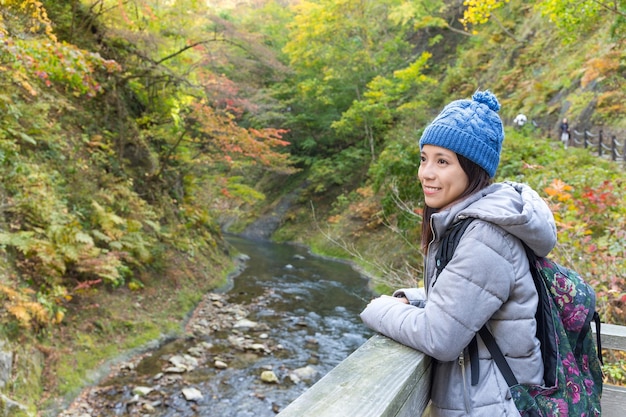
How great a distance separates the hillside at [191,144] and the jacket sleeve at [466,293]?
406 cm

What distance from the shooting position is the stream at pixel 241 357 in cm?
631

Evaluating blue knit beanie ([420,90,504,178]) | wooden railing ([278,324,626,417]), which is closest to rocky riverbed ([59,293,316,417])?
wooden railing ([278,324,626,417])

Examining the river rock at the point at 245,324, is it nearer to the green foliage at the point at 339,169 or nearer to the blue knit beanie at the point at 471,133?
the blue knit beanie at the point at 471,133

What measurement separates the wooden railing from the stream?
17.7 ft

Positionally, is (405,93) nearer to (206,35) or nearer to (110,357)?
(206,35)

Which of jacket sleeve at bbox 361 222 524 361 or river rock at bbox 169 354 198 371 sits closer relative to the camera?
jacket sleeve at bbox 361 222 524 361

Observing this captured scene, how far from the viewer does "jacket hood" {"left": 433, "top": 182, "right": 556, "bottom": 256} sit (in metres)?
1.37

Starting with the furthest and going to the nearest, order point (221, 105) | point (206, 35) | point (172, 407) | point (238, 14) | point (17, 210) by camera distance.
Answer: point (238, 14), point (221, 105), point (206, 35), point (17, 210), point (172, 407)

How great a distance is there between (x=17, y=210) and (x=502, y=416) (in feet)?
26.1

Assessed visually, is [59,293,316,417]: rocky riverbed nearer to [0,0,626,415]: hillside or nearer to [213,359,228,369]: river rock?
[213,359,228,369]: river rock

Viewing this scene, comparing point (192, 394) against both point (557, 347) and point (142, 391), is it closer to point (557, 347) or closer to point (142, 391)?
point (142, 391)

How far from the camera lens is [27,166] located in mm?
7691

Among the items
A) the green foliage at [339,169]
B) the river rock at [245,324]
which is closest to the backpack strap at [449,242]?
the river rock at [245,324]

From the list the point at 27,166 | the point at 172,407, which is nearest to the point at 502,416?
the point at 172,407
